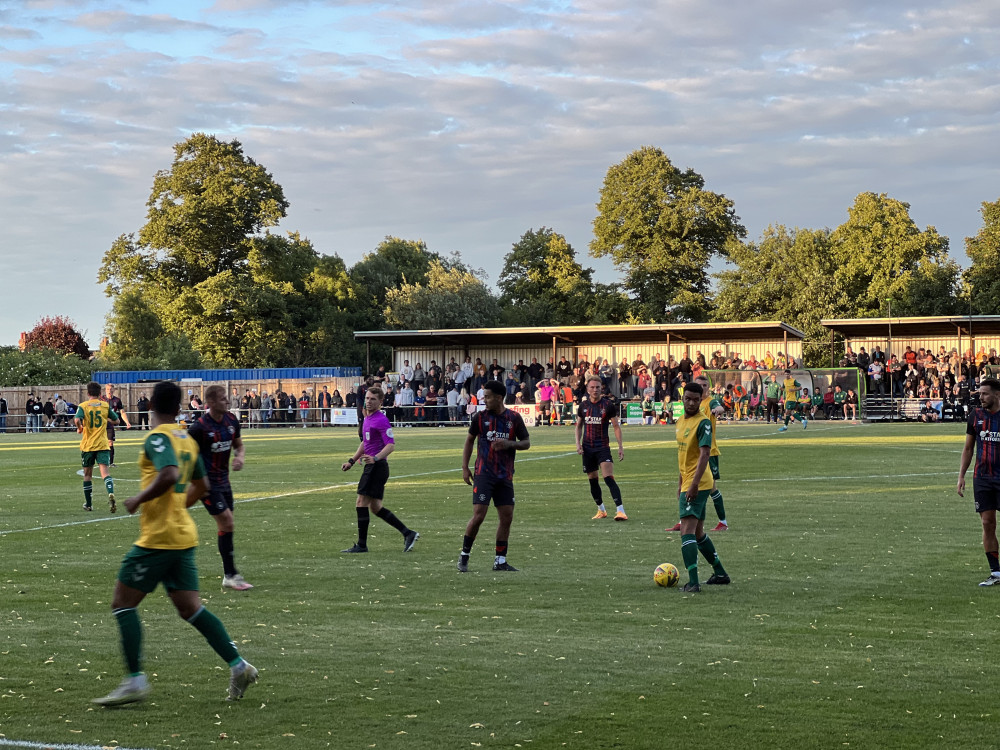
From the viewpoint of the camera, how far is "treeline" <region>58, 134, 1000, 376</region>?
241ft

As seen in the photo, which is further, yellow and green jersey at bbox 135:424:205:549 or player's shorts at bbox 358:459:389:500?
player's shorts at bbox 358:459:389:500

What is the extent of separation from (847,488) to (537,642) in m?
13.4

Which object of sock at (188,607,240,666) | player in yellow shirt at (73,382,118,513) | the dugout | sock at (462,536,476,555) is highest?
the dugout

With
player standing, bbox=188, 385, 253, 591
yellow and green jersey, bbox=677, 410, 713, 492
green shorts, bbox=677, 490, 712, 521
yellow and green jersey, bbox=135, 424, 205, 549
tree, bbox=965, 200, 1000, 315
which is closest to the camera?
yellow and green jersey, bbox=135, 424, 205, 549

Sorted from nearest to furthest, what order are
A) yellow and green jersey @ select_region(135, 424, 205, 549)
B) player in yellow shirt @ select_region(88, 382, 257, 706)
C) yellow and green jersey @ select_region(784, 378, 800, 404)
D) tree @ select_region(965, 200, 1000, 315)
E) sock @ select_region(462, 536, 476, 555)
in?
1. player in yellow shirt @ select_region(88, 382, 257, 706)
2. yellow and green jersey @ select_region(135, 424, 205, 549)
3. sock @ select_region(462, 536, 476, 555)
4. yellow and green jersey @ select_region(784, 378, 800, 404)
5. tree @ select_region(965, 200, 1000, 315)

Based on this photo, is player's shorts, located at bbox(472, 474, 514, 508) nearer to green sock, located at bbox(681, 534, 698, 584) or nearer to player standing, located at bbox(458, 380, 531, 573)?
player standing, located at bbox(458, 380, 531, 573)

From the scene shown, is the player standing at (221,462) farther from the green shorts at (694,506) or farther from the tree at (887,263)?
the tree at (887,263)

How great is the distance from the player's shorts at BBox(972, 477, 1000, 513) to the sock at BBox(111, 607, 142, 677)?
24.7 feet

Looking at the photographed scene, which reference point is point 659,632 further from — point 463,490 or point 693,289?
point 693,289

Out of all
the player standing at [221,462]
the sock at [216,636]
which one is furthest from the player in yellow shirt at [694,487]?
the sock at [216,636]

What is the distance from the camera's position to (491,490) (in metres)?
12.0

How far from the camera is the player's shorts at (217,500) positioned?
11.5 m

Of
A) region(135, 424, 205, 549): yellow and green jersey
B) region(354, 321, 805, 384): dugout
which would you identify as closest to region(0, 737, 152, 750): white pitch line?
region(135, 424, 205, 549): yellow and green jersey

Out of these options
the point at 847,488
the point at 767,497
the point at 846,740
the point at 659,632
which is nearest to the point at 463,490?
the point at 767,497
